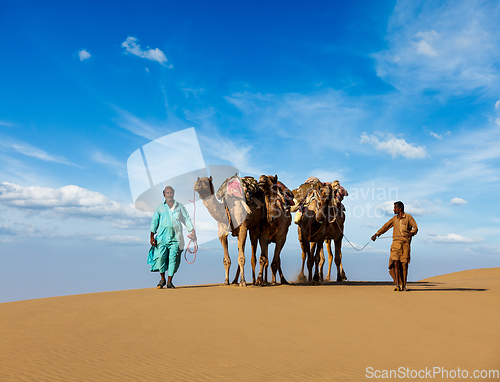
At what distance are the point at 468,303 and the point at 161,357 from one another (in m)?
8.28

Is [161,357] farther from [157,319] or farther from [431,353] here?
[431,353]

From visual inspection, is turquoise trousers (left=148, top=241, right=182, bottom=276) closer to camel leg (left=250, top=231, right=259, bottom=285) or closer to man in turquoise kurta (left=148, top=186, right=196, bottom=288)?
man in turquoise kurta (left=148, top=186, right=196, bottom=288)

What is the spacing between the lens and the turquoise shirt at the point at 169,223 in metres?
12.3

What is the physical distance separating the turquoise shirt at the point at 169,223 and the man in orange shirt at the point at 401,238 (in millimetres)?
6348

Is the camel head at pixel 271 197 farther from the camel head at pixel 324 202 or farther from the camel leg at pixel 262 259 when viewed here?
the camel head at pixel 324 202

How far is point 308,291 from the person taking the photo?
→ 11.5 metres

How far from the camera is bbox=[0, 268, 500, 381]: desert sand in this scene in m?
4.84

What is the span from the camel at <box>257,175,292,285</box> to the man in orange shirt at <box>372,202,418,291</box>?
3560 millimetres

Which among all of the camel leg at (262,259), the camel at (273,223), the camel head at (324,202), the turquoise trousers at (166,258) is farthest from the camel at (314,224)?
the turquoise trousers at (166,258)

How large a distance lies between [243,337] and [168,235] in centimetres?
644

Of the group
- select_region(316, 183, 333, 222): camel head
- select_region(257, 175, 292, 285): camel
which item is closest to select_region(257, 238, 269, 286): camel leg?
select_region(257, 175, 292, 285): camel

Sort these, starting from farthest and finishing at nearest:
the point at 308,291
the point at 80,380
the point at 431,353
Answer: the point at 308,291 → the point at 431,353 → the point at 80,380

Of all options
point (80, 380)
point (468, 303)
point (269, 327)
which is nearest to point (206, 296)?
point (269, 327)

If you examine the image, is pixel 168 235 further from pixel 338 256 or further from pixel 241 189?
pixel 338 256
